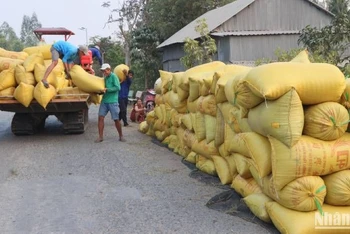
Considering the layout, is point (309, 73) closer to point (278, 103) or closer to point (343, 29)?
point (278, 103)

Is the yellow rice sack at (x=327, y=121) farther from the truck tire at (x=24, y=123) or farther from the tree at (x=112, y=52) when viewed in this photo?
the tree at (x=112, y=52)

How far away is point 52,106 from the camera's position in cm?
897

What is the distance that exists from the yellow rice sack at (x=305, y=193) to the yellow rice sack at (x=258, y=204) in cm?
39

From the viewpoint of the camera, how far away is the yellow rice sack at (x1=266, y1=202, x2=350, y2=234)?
3.72 meters

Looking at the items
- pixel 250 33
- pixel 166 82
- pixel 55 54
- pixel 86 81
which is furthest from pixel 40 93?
pixel 250 33

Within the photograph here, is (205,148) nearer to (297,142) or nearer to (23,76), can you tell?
(297,142)

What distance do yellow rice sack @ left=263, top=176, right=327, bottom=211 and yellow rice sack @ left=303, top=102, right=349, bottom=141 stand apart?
1.26ft

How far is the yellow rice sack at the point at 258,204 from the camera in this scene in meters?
4.16

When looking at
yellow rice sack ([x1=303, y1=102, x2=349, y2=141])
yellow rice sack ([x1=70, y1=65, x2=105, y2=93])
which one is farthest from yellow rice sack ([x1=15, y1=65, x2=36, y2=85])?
yellow rice sack ([x1=303, y1=102, x2=349, y2=141])

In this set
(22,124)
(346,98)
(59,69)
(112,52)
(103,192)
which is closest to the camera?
(346,98)

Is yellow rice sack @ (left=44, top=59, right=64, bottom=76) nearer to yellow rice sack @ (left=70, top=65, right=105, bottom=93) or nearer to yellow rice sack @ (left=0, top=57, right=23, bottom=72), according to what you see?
yellow rice sack @ (left=70, top=65, right=105, bottom=93)

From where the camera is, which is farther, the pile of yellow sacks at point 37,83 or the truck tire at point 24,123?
the truck tire at point 24,123

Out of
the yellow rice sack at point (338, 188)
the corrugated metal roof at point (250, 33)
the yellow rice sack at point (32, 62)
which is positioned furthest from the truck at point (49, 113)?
the corrugated metal roof at point (250, 33)

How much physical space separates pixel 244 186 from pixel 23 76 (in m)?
5.45
